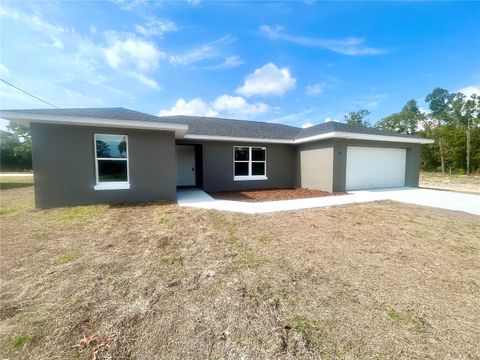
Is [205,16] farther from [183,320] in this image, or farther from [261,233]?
[183,320]

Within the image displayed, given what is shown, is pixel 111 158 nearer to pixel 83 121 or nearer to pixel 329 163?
pixel 83 121

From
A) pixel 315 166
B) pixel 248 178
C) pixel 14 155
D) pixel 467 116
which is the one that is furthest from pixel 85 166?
pixel 467 116

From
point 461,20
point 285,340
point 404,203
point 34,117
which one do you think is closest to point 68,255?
point 285,340

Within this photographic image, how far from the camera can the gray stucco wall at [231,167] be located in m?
11.2

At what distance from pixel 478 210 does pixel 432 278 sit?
259 inches

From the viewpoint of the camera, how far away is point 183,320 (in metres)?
2.14

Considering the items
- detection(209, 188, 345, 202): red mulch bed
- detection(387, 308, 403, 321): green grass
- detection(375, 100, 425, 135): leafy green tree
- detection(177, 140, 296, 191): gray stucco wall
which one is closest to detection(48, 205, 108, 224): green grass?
detection(209, 188, 345, 202): red mulch bed

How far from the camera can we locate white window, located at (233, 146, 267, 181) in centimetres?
1189

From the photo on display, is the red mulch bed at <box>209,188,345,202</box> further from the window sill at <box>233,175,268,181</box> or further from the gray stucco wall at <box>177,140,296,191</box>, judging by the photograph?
the window sill at <box>233,175,268,181</box>

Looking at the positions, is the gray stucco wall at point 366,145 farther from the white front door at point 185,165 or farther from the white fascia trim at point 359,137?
the white front door at point 185,165

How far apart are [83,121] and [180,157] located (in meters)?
5.95

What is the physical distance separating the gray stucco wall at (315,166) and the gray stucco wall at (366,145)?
0.27m

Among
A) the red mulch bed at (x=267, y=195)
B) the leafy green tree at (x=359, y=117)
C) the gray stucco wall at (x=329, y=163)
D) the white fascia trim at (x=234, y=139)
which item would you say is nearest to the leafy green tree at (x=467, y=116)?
the leafy green tree at (x=359, y=117)

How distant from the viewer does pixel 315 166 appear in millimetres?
11422
